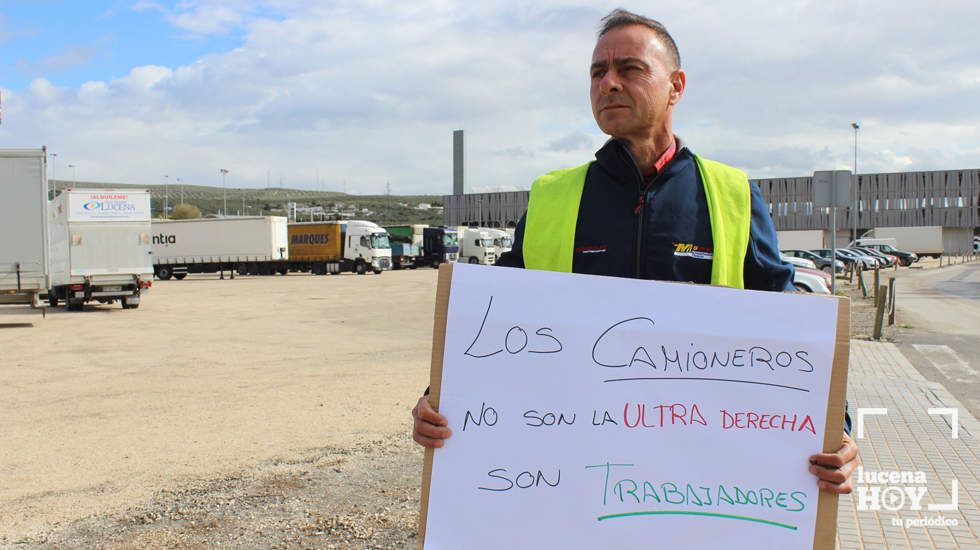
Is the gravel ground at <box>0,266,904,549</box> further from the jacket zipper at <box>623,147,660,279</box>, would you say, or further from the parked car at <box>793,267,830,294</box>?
the parked car at <box>793,267,830,294</box>

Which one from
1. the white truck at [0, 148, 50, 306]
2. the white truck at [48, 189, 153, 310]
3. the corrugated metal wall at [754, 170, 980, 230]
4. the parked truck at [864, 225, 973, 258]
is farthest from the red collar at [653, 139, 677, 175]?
the corrugated metal wall at [754, 170, 980, 230]

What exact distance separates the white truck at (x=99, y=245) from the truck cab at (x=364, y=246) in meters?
27.4

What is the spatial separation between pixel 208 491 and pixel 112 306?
22813 millimetres

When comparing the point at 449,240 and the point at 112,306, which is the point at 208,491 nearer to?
the point at 112,306

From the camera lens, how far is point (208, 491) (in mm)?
5684

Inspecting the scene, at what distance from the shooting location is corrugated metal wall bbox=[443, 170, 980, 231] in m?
101

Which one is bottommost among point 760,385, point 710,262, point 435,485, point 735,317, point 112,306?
point 112,306

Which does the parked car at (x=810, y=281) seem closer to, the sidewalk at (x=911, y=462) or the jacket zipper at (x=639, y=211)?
the sidewalk at (x=911, y=462)

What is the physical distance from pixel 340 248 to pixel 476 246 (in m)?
12.6

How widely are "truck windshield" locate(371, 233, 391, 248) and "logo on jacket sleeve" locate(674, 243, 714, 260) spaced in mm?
50554

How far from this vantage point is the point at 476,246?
204 feet

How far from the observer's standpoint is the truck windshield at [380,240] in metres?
52.4

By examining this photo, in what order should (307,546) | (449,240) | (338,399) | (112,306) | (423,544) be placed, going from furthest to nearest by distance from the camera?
(449,240) < (112,306) < (338,399) < (307,546) < (423,544)

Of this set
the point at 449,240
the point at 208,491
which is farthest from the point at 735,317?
the point at 449,240
